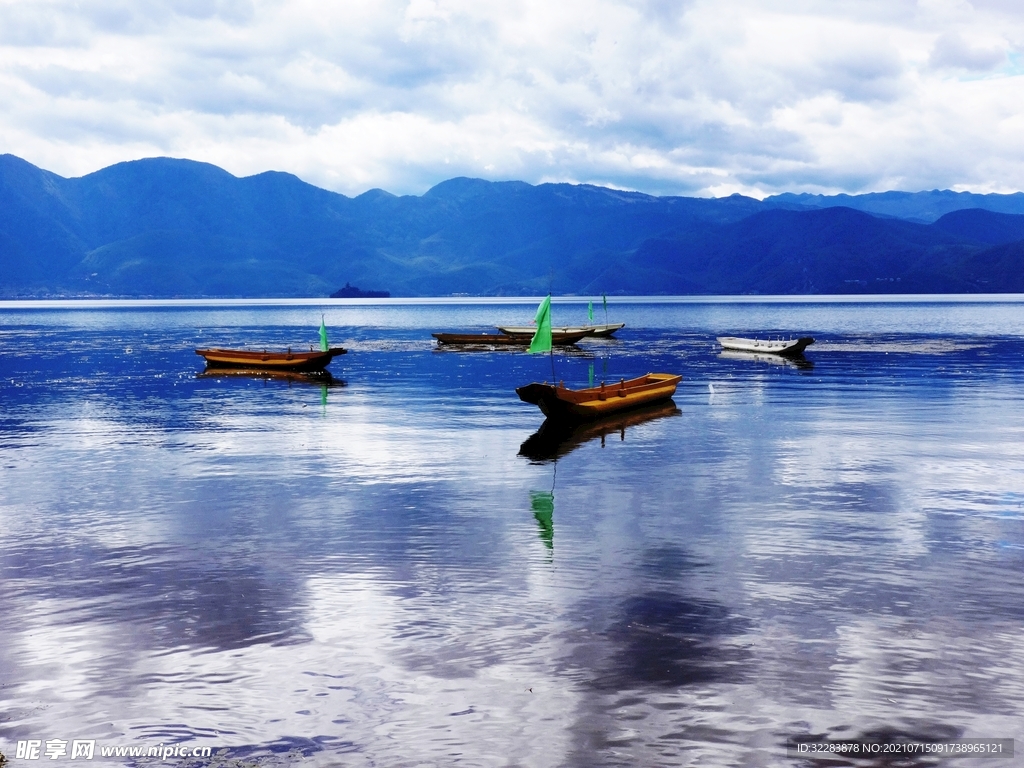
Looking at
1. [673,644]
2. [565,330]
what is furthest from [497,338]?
[673,644]

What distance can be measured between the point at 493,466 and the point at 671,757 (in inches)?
903

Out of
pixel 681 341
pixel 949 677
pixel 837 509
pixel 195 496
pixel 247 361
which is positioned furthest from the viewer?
pixel 681 341

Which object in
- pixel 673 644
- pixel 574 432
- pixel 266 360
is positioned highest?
pixel 266 360

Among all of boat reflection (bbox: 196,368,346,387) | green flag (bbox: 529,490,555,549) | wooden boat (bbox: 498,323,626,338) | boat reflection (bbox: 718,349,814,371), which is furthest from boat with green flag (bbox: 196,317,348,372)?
green flag (bbox: 529,490,555,549)

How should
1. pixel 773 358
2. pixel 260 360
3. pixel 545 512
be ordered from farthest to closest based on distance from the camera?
pixel 773 358 → pixel 260 360 → pixel 545 512

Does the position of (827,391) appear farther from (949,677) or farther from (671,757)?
(671,757)

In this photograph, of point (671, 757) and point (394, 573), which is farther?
point (394, 573)

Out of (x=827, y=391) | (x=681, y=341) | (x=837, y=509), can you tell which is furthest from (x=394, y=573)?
(x=681, y=341)

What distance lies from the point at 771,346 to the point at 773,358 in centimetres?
527

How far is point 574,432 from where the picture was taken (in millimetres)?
45594

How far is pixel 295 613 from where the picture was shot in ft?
62.8

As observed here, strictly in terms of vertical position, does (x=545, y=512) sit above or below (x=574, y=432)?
below

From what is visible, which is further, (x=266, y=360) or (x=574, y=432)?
(x=266, y=360)

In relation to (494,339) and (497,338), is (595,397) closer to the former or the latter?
(494,339)
